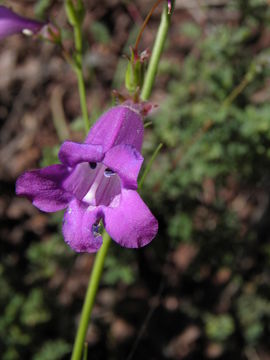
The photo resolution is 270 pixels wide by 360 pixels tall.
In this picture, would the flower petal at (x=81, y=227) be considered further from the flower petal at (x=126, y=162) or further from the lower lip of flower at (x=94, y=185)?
A: the flower petal at (x=126, y=162)

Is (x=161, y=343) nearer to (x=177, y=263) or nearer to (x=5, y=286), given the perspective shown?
(x=177, y=263)

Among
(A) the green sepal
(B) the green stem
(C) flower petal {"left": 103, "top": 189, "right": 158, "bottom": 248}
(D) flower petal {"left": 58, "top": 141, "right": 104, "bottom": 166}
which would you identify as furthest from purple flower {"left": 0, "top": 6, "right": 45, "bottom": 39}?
(C) flower petal {"left": 103, "top": 189, "right": 158, "bottom": 248}

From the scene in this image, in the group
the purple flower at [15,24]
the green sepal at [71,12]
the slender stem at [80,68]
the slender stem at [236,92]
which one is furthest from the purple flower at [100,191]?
the slender stem at [236,92]

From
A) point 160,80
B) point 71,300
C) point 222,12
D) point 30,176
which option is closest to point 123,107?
point 30,176

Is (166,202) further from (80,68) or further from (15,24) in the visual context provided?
(15,24)

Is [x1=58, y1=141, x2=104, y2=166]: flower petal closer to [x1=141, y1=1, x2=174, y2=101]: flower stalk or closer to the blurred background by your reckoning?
[x1=141, y1=1, x2=174, y2=101]: flower stalk

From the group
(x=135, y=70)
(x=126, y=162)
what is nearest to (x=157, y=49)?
(x=135, y=70)
